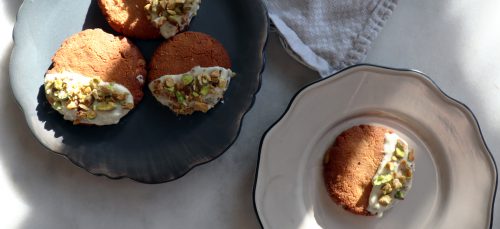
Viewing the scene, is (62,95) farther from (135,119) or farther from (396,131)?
(396,131)

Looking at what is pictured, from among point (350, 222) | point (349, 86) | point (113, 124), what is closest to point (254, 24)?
point (349, 86)

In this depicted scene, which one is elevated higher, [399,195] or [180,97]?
[180,97]

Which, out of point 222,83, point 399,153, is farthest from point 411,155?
point 222,83

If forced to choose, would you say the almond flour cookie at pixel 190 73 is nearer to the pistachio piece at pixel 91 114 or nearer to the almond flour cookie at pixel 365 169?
the pistachio piece at pixel 91 114

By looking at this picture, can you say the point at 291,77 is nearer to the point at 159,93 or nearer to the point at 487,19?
the point at 159,93

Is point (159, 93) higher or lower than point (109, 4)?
lower

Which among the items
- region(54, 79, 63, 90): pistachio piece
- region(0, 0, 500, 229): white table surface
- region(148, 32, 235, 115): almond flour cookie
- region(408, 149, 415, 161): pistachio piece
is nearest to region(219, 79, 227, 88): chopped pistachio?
region(148, 32, 235, 115): almond flour cookie

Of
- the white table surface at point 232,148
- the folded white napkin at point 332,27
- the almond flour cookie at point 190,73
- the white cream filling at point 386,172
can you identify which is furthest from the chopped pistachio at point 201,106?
the white cream filling at point 386,172
